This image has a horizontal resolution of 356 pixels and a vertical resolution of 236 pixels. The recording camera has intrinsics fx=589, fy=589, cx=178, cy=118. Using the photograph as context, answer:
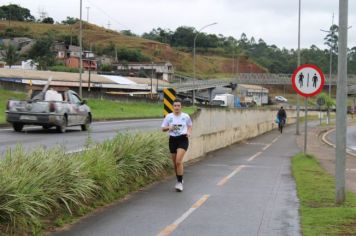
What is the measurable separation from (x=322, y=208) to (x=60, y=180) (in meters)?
4.03

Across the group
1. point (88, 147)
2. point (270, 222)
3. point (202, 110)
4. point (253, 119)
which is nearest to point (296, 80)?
point (202, 110)

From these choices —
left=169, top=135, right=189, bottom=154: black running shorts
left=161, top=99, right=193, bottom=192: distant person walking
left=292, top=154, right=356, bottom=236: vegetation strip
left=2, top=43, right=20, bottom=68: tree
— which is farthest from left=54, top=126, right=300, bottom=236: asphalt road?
left=2, top=43, right=20, bottom=68: tree

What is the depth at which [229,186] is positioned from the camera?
11.9 metres

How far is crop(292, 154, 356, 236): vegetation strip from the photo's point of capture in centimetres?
770

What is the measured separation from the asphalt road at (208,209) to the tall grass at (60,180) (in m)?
0.32

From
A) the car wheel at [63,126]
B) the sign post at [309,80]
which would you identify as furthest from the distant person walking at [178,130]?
the car wheel at [63,126]

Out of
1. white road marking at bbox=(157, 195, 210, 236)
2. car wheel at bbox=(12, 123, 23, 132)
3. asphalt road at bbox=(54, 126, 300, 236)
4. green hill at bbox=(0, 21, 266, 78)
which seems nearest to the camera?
white road marking at bbox=(157, 195, 210, 236)

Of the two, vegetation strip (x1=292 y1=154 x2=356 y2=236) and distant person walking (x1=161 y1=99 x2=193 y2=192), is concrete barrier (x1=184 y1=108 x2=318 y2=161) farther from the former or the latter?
distant person walking (x1=161 y1=99 x2=193 y2=192)

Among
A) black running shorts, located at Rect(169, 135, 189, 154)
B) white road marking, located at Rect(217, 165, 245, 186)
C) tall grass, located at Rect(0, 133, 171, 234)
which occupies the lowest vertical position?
white road marking, located at Rect(217, 165, 245, 186)

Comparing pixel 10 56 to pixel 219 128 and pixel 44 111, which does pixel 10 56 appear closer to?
pixel 44 111

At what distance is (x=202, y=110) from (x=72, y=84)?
62327 mm

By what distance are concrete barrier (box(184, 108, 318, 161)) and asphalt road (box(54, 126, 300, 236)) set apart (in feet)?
10.8

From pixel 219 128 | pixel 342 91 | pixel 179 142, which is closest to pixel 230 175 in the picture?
pixel 179 142

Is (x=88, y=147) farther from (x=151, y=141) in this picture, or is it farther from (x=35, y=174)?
(x=35, y=174)
